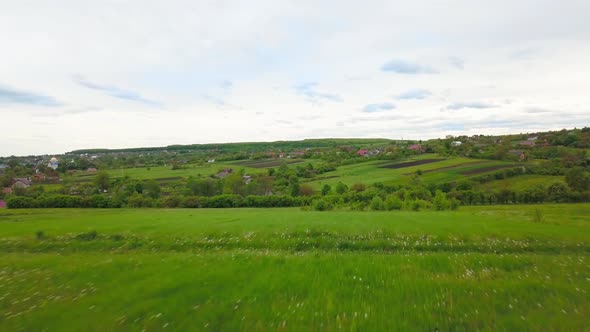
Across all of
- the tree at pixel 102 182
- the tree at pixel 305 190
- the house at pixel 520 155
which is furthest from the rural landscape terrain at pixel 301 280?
the house at pixel 520 155

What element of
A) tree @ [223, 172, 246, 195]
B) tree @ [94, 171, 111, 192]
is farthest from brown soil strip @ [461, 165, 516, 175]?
tree @ [94, 171, 111, 192]

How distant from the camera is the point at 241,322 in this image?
19.5 feet

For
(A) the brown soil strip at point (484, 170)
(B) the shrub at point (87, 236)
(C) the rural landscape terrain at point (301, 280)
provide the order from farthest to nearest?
1. (A) the brown soil strip at point (484, 170)
2. (B) the shrub at point (87, 236)
3. (C) the rural landscape terrain at point (301, 280)

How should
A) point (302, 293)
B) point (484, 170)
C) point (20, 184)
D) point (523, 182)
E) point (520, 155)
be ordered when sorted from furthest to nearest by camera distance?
point (520, 155), point (20, 184), point (484, 170), point (523, 182), point (302, 293)

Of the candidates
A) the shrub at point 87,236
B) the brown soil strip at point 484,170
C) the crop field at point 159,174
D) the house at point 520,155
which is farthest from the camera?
the crop field at point 159,174

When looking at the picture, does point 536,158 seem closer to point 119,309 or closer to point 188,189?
point 188,189

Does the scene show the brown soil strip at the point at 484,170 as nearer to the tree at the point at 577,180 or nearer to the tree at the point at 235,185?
the tree at the point at 577,180

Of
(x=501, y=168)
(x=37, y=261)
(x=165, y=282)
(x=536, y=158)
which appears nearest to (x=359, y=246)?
(x=165, y=282)

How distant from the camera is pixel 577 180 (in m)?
61.0

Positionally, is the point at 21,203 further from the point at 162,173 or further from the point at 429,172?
the point at 429,172

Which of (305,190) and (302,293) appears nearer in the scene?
(302,293)

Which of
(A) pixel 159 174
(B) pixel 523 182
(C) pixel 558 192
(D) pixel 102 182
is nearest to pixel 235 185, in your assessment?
(D) pixel 102 182

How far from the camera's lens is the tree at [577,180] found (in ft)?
197

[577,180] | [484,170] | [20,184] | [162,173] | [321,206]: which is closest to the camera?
[321,206]
